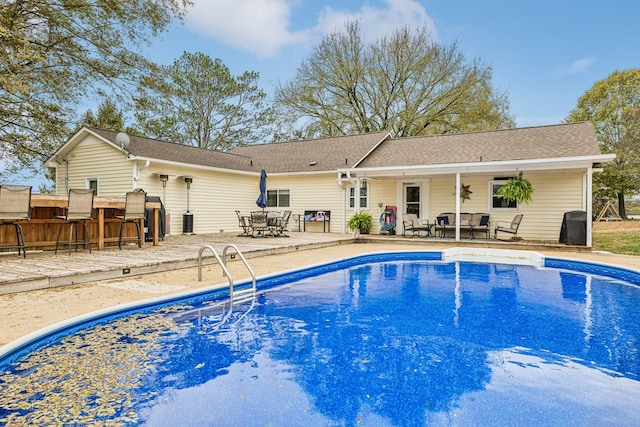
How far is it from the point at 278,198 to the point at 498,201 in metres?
8.43

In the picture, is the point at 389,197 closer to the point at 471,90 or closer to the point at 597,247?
the point at 597,247

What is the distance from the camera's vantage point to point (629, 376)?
10.1ft

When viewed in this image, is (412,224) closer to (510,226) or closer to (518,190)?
(510,226)

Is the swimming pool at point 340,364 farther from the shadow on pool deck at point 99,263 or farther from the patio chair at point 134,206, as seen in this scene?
the patio chair at point 134,206

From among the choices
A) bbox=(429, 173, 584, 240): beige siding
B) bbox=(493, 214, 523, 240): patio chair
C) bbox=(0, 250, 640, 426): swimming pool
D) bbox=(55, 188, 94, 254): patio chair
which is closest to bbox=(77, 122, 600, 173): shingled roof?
bbox=(429, 173, 584, 240): beige siding

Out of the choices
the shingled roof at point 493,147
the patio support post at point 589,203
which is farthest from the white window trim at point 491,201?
the patio support post at point 589,203

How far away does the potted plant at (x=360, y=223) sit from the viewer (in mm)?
13289

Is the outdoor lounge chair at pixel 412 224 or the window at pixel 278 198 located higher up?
the window at pixel 278 198

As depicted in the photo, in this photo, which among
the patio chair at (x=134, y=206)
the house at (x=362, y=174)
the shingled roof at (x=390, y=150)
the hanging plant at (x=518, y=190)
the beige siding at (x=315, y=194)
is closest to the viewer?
the patio chair at (x=134, y=206)

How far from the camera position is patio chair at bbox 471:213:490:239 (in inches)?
488

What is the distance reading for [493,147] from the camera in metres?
13.1

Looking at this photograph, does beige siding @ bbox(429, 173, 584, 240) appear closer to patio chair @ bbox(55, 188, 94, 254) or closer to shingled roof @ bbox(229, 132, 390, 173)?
shingled roof @ bbox(229, 132, 390, 173)

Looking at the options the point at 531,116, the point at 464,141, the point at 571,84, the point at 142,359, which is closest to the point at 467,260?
the point at 464,141

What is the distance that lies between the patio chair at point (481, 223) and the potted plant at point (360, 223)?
3386 mm
